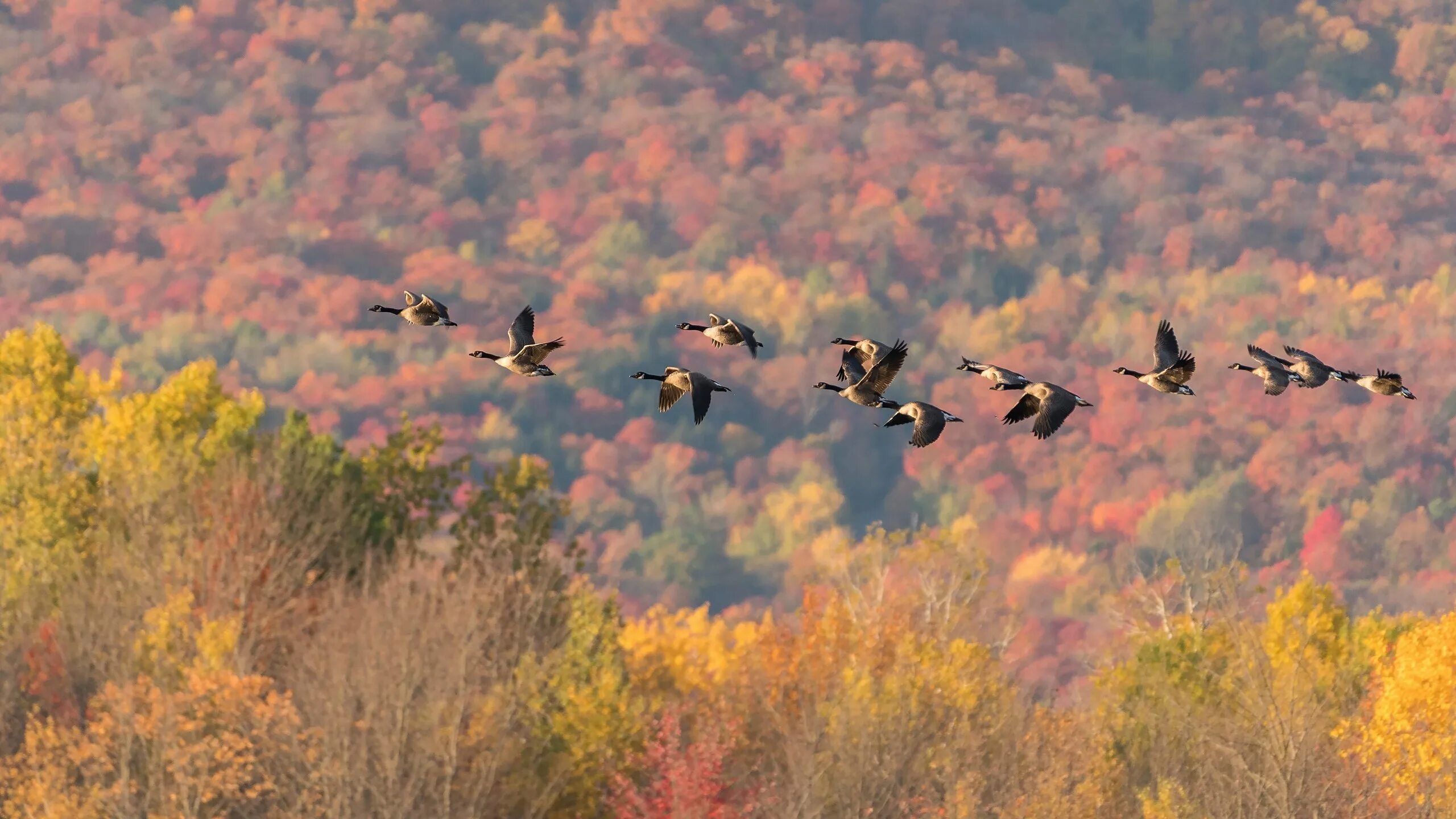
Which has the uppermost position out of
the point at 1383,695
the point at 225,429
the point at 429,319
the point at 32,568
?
the point at 429,319

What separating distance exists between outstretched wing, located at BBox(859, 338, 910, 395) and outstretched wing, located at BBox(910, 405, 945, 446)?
49cm

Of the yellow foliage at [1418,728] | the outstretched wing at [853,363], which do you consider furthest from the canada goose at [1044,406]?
the yellow foliage at [1418,728]

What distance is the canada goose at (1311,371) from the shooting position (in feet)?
62.1

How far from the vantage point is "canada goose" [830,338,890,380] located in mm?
20656

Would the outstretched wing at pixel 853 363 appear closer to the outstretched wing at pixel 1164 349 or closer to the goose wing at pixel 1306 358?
the outstretched wing at pixel 1164 349

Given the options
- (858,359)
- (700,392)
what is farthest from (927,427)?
(858,359)

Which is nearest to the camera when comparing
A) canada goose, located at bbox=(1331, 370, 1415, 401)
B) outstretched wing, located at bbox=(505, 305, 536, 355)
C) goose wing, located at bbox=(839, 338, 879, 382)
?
canada goose, located at bbox=(1331, 370, 1415, 401)

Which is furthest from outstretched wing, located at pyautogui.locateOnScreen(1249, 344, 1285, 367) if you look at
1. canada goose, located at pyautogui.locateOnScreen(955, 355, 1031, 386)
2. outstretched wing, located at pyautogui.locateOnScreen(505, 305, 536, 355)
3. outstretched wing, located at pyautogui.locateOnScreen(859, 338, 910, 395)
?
outstretched wing, located at pyautogui.locateOnScreen(505, 305, 536, 355)

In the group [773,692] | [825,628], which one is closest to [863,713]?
[773,692]

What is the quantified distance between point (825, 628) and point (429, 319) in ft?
195

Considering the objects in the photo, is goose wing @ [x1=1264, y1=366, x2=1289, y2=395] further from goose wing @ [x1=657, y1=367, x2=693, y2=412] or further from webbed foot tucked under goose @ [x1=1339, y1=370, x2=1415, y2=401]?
goose wing @ [x1=657, y1=367, x2=693, y2=412]

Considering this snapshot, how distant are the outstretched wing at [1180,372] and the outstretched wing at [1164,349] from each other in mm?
500

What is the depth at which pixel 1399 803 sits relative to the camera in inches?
2199

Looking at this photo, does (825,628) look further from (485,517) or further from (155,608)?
(155,608)
